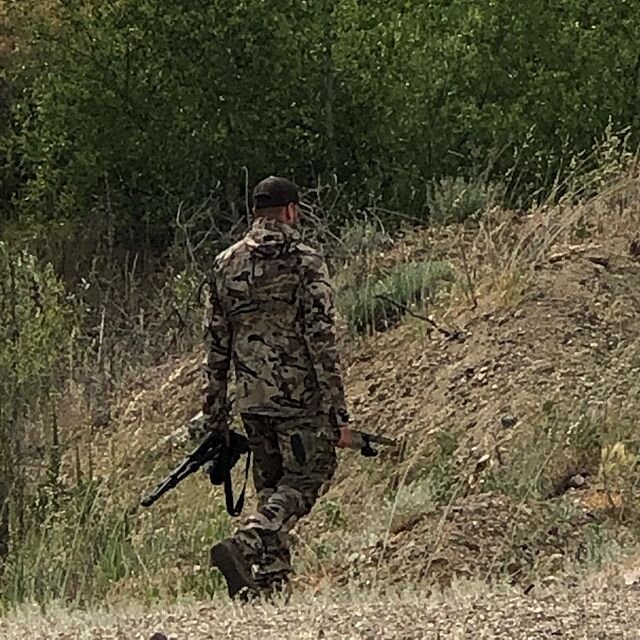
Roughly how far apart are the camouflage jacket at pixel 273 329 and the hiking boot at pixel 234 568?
2.18 feet

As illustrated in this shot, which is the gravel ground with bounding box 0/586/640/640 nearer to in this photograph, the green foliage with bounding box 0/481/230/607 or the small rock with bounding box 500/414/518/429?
the green foliage with bounding box 0/481/230/607

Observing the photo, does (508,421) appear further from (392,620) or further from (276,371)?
(392,620)

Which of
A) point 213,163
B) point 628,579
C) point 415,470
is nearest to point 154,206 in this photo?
point 213,163

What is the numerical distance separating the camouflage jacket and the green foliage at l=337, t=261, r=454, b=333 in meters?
5.16

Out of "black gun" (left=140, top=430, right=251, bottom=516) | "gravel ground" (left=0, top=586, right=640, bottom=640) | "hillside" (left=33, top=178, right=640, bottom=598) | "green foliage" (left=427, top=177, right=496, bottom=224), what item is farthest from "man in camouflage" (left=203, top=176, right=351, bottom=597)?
"green foliage" (left=427, top=177, right=496, bottom=224)

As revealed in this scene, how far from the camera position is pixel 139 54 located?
2091 cm

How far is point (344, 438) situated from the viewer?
7004 millimetres

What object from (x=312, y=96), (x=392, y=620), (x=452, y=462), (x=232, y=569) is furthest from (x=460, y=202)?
(x=392, y=620)

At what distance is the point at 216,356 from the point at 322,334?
59 cm

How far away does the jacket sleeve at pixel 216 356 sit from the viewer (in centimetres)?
716

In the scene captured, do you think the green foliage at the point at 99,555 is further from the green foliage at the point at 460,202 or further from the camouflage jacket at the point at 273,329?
the green foliage at the point at 460,202

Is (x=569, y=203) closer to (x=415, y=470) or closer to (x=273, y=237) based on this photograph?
(x=415, y=470)

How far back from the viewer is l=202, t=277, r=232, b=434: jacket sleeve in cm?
716

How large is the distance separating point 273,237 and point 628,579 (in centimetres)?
209
